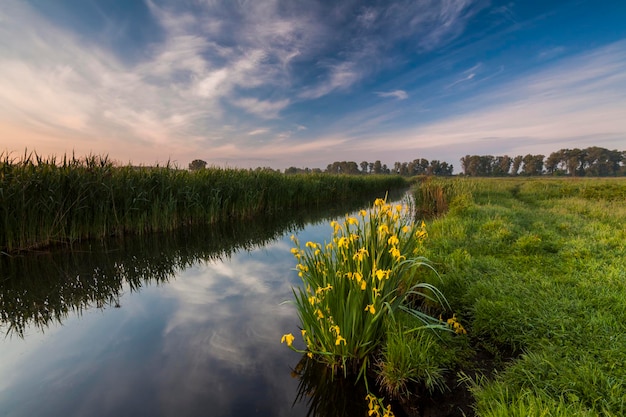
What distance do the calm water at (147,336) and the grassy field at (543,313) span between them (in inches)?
71.9

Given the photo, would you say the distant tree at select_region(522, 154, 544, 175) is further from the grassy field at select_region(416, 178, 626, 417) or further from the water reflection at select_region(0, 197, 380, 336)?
the water reflection at select_region(0, 197, 380, 336)

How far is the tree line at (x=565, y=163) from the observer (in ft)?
283

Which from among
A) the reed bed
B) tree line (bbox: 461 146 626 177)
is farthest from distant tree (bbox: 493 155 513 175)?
the reed bed

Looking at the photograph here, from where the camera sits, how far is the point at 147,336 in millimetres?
4191

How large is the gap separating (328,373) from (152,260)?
246 inches

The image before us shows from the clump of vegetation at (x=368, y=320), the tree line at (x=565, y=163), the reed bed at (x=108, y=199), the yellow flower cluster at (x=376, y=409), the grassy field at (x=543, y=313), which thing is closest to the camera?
the grassy field at (x=543, y=313)

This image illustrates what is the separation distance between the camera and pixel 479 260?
17.7 feet

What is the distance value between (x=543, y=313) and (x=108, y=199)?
11.2 meters

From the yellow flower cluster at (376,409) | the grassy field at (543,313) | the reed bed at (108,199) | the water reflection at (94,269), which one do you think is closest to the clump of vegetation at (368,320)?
the yellow flower cluster at (376,409)

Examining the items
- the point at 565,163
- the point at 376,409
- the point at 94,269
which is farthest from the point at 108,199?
the point at 565,163

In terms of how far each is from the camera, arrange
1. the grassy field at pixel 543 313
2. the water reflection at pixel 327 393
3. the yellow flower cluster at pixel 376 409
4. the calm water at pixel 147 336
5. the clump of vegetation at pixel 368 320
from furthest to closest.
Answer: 1. the calm water at pixel 147 336
2. the clump of vegetation at pixel 368 320
3. the water reflection at pixel 327 393
4. the yellow flower cluster at pixel 376 409
5. the grassy field at pixel 543 313

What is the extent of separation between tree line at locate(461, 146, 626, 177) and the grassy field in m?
113

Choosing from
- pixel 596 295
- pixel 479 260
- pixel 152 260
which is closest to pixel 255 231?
pixel 152 260

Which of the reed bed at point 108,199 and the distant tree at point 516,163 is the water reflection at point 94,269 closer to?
the reed bed at point 108,199
